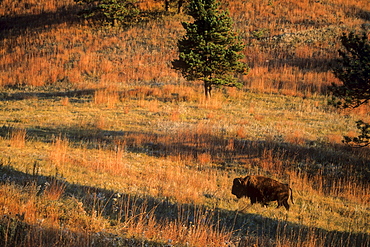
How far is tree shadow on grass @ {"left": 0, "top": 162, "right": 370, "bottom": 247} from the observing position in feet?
11.6

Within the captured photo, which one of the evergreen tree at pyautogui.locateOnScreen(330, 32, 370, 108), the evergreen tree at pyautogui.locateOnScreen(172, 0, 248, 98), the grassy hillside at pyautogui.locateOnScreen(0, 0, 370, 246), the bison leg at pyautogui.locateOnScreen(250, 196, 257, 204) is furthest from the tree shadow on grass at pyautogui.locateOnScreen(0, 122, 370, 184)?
the evergreen tree at pyautogui.locateOnScreen(172, 0, 248, 98)

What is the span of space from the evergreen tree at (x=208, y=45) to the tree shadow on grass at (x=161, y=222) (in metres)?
9.88

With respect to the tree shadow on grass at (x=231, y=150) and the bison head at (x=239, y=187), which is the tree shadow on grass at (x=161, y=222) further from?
the tree shadow on grass at (x=231, y=150)

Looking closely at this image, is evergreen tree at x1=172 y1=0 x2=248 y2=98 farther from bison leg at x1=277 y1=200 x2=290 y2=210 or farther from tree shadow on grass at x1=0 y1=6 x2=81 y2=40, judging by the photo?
tree shadow on grass at x1=0 y1=6 x2=81 y2=40

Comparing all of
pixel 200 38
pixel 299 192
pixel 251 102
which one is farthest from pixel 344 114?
pixel 299 192

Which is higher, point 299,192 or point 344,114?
point 344,114

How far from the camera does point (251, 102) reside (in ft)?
53.2

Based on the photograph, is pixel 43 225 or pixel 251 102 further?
pixel 251 102

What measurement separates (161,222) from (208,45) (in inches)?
435

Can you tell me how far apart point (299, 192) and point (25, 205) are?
17.4 feet

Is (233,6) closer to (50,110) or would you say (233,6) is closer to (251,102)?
(251,102)

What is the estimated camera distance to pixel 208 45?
14617 mm

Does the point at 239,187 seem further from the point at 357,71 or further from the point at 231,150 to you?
the point at 357,71

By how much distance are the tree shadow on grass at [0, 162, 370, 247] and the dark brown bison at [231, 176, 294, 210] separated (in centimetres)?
49
